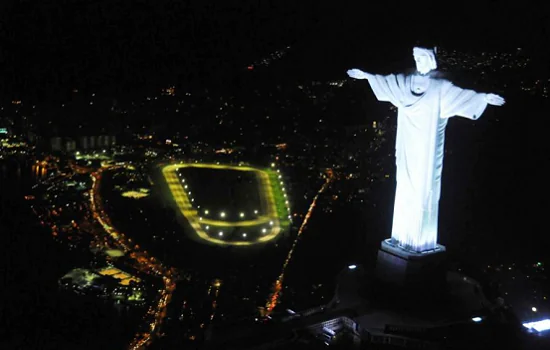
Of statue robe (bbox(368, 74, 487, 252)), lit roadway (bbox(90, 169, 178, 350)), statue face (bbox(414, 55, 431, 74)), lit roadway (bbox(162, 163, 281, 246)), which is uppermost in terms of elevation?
statue face (bbox(414, 55, 431, 74))

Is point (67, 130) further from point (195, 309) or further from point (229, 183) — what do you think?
point (195, 309)

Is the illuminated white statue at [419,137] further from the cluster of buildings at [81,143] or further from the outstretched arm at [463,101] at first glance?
the cluster of buildings at [81,143]

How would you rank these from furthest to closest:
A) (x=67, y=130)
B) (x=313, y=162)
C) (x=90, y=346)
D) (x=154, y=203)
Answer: (x=67, y=130)
(x=313, y=162)
(x=154, y=203)
(x=90, y=346)

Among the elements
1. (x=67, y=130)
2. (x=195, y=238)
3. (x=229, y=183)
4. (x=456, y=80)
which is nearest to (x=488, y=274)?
(x=456, y=80)

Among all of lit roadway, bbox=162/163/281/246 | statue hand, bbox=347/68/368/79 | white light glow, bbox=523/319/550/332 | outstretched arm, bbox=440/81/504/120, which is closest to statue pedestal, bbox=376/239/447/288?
white light glow, bbox=523/319/550/332

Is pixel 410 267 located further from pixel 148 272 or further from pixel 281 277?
pixel 148 272

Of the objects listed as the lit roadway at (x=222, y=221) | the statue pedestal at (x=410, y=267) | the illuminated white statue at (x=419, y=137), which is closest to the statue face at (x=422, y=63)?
the illuminated white statue at (x=419, y=137)

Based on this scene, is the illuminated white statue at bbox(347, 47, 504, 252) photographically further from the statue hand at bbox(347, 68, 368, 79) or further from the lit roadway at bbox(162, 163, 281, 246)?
the lit roadway at bbox(162, 163, 281, 246)
